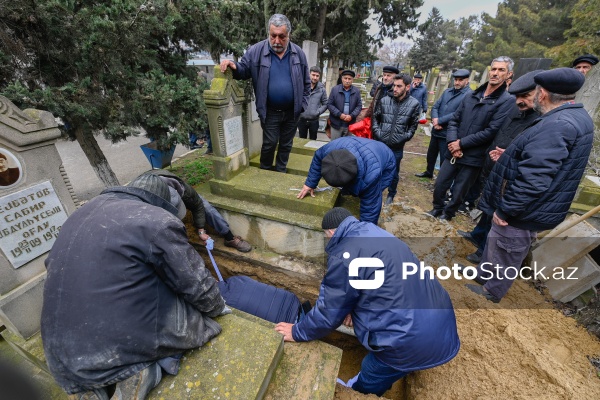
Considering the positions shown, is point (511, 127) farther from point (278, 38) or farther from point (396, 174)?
point (278, 38)

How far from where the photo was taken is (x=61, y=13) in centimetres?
303

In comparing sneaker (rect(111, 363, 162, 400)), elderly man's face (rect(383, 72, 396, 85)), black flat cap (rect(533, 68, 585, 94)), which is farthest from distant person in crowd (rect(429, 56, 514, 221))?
sneaker (rect(111, 363, 162, 400))

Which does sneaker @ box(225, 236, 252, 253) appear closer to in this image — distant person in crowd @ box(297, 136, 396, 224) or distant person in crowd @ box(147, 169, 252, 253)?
distant person in crowd @ box(147, 169, 252, 253)

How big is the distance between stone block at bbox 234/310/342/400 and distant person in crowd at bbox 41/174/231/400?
2.40ft

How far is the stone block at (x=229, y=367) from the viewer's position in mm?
1539

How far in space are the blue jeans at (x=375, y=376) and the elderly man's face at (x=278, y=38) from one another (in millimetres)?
3245

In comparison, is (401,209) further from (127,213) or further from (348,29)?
(348,29)

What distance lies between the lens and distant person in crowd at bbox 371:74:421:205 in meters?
3.97

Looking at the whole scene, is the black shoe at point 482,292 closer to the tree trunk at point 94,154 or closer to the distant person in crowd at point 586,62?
the distant person in crowd at point 586,62

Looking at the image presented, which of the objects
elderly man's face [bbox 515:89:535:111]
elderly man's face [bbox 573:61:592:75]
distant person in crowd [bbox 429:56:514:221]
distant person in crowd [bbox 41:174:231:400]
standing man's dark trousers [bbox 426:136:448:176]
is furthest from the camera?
standing man's dark trousers [bbox 426:136:448:176]

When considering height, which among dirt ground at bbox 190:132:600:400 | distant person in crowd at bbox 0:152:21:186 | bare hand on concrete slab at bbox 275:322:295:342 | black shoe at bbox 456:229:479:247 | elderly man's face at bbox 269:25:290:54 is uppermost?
elderly man's face at bbox 269:25:290:54

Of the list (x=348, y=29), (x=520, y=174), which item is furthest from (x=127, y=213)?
(x=348, y=29)

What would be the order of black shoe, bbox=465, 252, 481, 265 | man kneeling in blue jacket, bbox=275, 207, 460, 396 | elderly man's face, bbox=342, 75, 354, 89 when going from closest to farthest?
man kneeling in blue jacket, bbox=275, 207, 460, 396 → black shoe, bbox=465, 252, 481, 265 → elderly man's face, bbox=342, 75, 354, 89

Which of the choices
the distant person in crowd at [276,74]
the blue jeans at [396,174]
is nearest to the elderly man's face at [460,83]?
the blue jeans at [396,174]
